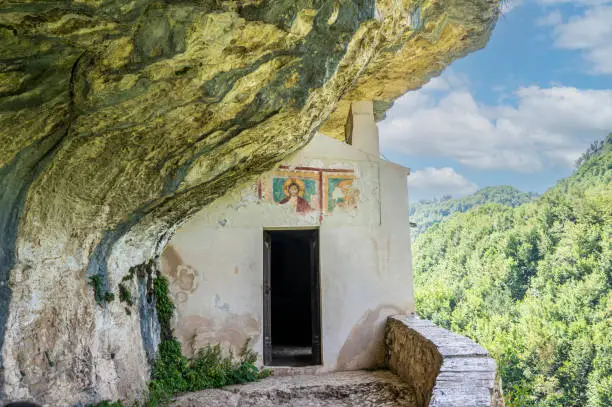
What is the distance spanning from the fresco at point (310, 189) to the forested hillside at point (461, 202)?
188 ft

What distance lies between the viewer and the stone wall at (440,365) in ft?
12.2

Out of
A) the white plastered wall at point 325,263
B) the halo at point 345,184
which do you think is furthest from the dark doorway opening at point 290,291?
the halo at point 345,184

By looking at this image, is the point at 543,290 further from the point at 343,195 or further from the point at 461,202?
the point at 461,202

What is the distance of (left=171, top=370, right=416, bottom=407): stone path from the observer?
539 centimetres

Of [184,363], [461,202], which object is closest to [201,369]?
[184,363]

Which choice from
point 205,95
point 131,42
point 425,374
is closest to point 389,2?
point 205,95

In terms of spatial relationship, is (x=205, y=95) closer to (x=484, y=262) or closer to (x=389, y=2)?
(x=389, y=2)

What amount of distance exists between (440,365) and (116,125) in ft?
11.2

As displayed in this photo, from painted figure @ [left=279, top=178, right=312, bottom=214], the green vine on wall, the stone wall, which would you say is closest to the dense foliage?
the green vine on wall

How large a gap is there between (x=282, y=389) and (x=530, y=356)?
58.9 feet

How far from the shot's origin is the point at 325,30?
3377 millimetres

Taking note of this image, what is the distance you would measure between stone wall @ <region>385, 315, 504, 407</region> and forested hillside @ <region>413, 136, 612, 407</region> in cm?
995

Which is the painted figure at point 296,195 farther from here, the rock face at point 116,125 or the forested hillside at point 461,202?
the forested hillside at point 461,202

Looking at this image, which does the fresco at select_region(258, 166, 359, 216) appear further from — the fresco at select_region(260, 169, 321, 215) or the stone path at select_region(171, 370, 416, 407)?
the stone path at select_region(171, 370, 416, 407)
